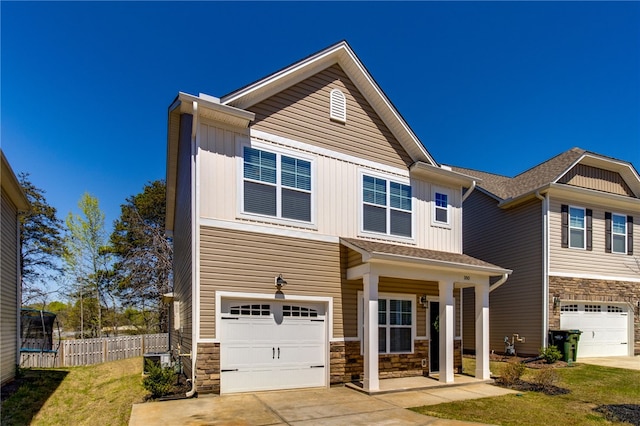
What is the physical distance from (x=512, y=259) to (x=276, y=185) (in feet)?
36.9

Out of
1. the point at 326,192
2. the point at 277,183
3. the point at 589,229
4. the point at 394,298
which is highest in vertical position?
the point at 277,183

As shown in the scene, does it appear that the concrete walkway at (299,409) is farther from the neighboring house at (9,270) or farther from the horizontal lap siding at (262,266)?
the neighboring house at (9,270)

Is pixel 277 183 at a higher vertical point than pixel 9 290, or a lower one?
higher

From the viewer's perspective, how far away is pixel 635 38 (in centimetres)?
1104

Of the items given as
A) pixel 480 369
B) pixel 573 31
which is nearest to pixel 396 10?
pixel 573 31

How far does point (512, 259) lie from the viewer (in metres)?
15.5

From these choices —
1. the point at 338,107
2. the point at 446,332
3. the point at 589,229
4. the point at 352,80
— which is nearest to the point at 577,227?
the point at 589,229

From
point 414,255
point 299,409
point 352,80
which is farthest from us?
point 352,80

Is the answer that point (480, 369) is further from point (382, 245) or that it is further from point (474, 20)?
point (474, 20)

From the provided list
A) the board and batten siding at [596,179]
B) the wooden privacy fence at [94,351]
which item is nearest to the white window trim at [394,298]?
the board and batten siding at [596,179]

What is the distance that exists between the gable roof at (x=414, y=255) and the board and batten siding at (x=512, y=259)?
186 inches

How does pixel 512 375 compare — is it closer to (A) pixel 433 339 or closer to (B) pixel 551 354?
(A) pixel 433 339

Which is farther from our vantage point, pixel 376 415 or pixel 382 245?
pixel 382 245

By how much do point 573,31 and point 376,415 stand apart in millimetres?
13101
